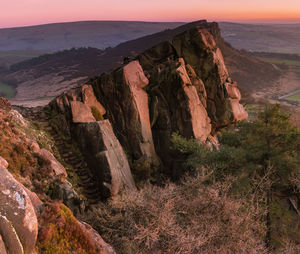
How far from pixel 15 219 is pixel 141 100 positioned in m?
22.0

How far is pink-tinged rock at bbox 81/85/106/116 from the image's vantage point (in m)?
25.4

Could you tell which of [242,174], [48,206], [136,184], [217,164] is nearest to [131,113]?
[136,184]

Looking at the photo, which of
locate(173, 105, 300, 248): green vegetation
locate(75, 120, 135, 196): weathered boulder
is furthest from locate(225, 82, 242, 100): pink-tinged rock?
locate(75, 120, 135, 196): weathered boulder

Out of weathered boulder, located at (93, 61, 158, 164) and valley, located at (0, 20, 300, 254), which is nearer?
valley, located at (0, 20, 300, 254)

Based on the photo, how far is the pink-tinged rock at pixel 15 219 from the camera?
570 cm

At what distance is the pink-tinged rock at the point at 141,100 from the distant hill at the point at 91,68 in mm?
94746

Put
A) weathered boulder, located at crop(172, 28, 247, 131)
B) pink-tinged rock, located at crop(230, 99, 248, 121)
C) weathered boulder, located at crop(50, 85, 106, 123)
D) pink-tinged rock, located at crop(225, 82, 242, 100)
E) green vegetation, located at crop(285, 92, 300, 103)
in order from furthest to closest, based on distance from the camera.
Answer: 1. green vegetation, located at crop(285, 92, 300, 103)
2. pink-tinged rock, located at crop(225, 82, 242, 100)
3. pink-tinged rock, located at crop(230, 99, 248, 121)
4. weathered boulder, located at crop(172, 28, 247, 131)
5. weathered boulder, located at crop(50, 85, 106, 123)

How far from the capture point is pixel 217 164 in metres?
18.1

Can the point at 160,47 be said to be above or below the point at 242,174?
above

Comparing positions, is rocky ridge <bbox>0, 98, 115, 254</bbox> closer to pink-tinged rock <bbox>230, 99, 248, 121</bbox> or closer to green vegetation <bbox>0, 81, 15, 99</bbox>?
pink-tinged rock <bbox>230, 99, 248, 121</bbox>

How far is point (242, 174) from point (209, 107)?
17565mm

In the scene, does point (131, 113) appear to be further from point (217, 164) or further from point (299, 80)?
point (299, 80)

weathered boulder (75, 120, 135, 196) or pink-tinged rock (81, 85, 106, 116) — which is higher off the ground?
pink-tinged rock (81, 85, 106, 116)

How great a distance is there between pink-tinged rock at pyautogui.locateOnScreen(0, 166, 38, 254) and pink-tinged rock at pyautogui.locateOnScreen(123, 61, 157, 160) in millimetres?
19710
